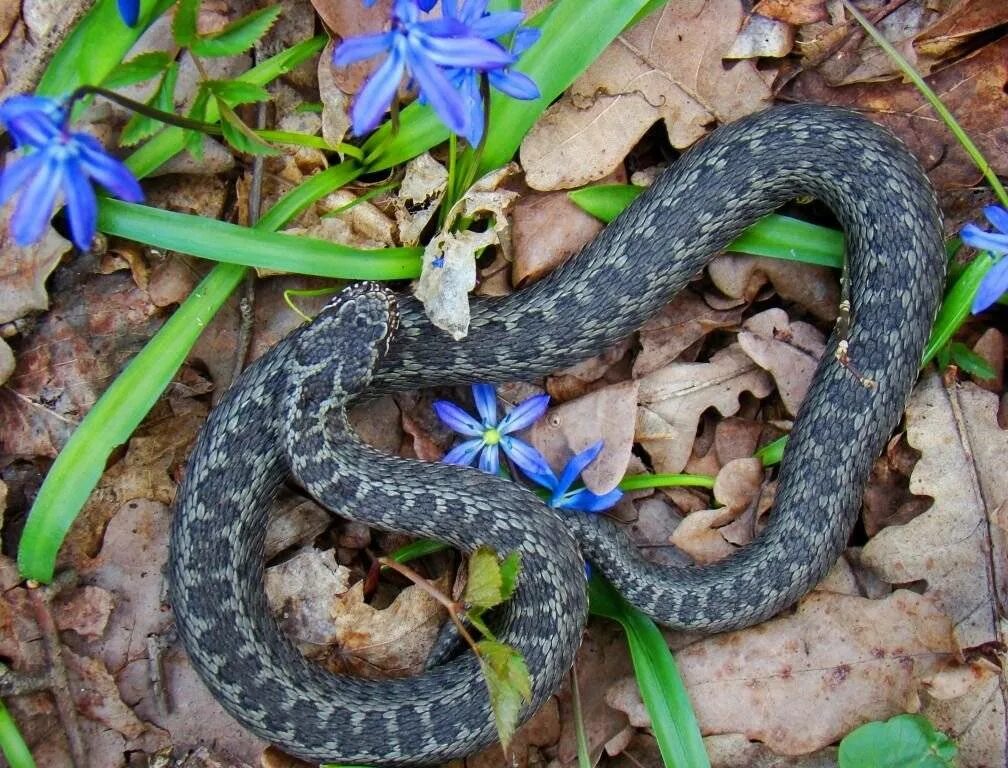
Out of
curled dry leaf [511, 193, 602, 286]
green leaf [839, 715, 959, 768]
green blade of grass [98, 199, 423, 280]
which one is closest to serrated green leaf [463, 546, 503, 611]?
green blade of grass [98, 199, 423, 280]

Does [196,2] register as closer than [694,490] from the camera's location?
Yes

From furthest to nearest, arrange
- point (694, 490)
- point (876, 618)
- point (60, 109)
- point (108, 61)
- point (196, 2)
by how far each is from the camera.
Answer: point (694, 490) < point (876, 618) < point (108, 61) < point (196, 2) < point (60, 109)

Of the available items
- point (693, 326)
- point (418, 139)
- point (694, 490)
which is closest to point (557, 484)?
point (694, 490)

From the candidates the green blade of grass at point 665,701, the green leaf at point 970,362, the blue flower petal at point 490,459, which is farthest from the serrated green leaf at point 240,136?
the green leaf at point 970,362

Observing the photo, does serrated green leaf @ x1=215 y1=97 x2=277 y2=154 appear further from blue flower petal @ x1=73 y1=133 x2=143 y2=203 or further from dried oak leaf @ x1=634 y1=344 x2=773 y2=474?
dried oak leaf @ x1=634 y1=344 x2=773 y2=474

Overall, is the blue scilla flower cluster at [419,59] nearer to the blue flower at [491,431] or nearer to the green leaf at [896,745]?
the blue flower at [491,431]

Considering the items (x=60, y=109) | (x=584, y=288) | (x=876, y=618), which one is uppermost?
(x=60, y=109)

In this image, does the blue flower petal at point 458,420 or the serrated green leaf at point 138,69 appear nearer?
the serrated green leaf at point 138,69

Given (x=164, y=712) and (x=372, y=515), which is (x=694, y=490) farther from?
(x=164, y=712)
